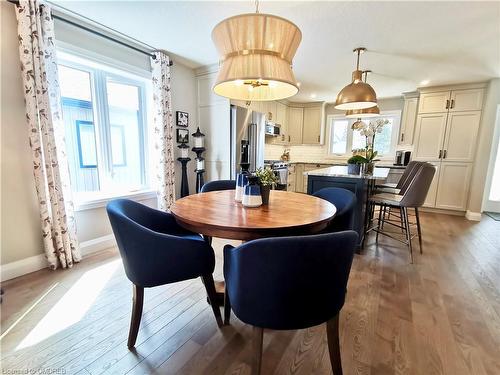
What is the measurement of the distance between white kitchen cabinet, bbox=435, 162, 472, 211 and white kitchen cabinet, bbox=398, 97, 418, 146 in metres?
0.82

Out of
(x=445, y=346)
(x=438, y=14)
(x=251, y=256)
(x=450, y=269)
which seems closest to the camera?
(x=251, y=256)

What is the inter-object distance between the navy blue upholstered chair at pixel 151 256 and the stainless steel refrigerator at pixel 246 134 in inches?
91.3

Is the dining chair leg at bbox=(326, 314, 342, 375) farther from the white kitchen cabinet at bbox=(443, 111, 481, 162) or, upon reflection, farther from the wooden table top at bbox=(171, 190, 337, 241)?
the white kitchen cabinet at bbox=(443, 111, 481, 162)

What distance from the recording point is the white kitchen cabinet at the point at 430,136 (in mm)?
4293

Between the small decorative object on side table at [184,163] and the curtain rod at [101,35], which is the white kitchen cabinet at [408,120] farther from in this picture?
the curtain rod at [101,35]

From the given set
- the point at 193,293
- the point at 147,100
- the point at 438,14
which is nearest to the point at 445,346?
the point at 193,293

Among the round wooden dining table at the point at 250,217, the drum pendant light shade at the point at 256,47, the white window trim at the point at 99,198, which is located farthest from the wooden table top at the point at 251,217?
the white window trim at the point at 99,198

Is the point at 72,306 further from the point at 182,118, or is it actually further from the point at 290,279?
the point at 182,118

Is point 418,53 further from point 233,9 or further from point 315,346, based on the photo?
point 315,346

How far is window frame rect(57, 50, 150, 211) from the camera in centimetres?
243

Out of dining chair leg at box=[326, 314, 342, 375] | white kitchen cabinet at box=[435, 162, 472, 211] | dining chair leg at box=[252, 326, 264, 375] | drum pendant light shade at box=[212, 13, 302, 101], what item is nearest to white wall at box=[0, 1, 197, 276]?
drum pendant light shade at box=[212, 13, 302, 101]

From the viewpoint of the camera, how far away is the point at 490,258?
2557 millimetres

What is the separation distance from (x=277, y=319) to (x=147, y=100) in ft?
10.6

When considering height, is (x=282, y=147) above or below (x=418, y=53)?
below
